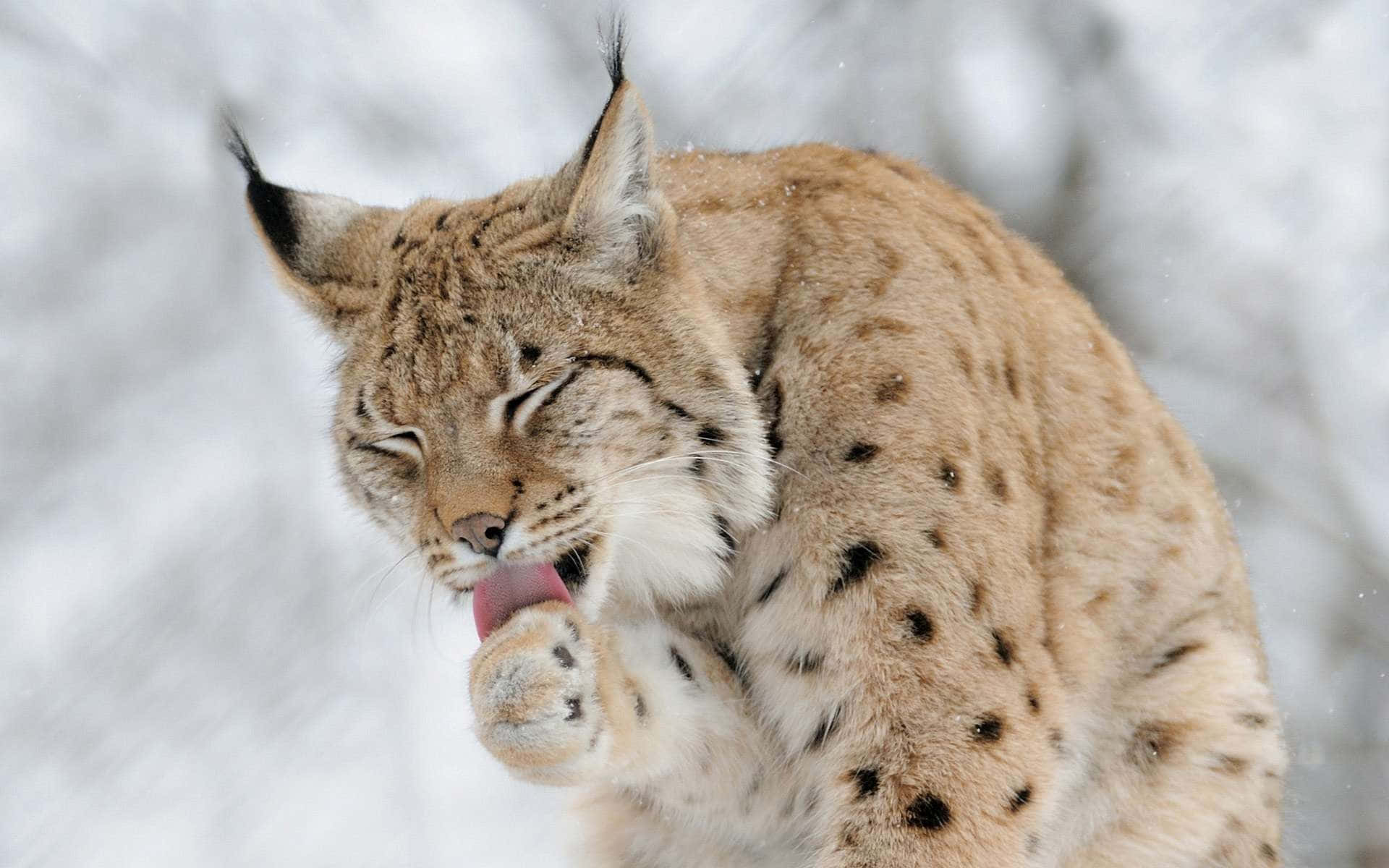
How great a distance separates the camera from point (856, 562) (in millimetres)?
3055

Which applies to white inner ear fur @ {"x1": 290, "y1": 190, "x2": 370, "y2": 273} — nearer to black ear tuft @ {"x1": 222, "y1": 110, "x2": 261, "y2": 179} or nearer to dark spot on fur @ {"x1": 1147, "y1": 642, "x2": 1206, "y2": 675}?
black ear tuft @ {"x1": 222, "y1": 110, "x2": 261, "y2": 179}

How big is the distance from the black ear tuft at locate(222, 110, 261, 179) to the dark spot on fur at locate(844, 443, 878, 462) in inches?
65.5

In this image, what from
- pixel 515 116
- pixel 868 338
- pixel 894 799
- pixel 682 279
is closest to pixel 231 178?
pixel 515 116

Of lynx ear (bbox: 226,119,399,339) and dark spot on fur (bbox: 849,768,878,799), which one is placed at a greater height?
lynx ear (bbox: 226,119,399,339)

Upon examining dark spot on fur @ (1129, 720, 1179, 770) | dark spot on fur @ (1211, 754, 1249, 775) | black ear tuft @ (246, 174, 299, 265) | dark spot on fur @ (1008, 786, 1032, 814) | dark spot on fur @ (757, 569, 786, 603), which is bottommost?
dark spot on fur @ (1211, 754, 1249, 775)

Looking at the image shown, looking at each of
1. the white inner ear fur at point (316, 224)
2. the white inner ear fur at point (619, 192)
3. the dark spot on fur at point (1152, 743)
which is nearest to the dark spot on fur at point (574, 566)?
the white inner ear fur at point (619, 192)

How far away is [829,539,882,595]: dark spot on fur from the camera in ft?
9.96

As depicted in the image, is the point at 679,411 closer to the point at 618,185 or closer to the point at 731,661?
the point at 618,185

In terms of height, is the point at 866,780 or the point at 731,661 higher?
the point at 731,661

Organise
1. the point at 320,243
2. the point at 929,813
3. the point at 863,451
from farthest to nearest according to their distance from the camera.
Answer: the point at 320,243, the point at 863,451, the point at 929,813

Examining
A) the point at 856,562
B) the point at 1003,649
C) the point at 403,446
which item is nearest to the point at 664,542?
the point at 856,562

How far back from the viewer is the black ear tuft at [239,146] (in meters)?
3.50

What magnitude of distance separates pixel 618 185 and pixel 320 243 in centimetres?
90

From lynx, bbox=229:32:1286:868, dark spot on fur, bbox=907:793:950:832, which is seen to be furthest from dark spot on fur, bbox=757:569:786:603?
dark spot on fur, bbox=907:793:950:832
